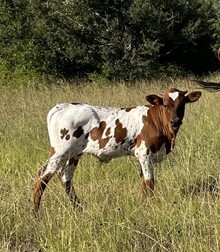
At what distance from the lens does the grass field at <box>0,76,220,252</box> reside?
4.44 metres

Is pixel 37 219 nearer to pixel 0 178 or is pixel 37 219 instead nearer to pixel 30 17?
pixel 0 178

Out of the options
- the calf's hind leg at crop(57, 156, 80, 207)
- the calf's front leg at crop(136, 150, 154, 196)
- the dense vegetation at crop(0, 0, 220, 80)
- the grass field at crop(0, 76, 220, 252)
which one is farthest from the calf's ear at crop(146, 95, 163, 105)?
the dense vegetation at crop(0, 0, 220, 80)

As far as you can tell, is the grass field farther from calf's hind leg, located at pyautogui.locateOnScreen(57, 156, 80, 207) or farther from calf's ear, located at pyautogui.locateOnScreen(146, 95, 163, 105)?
calf's ear, located at pyautogui.locateOnScreen(146, 95, 163, 105)

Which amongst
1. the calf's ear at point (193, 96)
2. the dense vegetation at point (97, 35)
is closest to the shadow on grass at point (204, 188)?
the calf's ear at point (193, 96)

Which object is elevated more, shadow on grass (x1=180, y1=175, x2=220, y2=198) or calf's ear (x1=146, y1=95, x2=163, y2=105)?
calf's ear (x1=146, y1=95, x2=163, y2=105)

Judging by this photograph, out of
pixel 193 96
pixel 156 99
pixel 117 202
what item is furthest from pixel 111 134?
pixel 193 96

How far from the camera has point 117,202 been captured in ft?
18.0

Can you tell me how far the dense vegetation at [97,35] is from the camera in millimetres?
20594

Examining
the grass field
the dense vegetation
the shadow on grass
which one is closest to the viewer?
the grass field

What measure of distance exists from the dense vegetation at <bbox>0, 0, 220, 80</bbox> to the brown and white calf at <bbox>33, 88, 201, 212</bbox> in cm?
1431

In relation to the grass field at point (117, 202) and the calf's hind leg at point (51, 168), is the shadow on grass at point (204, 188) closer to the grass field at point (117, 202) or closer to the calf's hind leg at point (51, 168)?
the grass field at point (117, 202)

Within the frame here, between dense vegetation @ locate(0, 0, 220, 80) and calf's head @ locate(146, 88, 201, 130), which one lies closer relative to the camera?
calf's head @ locate(146, 88, 201, 130)

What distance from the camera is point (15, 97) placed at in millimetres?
14742

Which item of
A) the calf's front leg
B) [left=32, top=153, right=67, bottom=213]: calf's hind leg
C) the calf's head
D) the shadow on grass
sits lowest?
the shadow on grass
